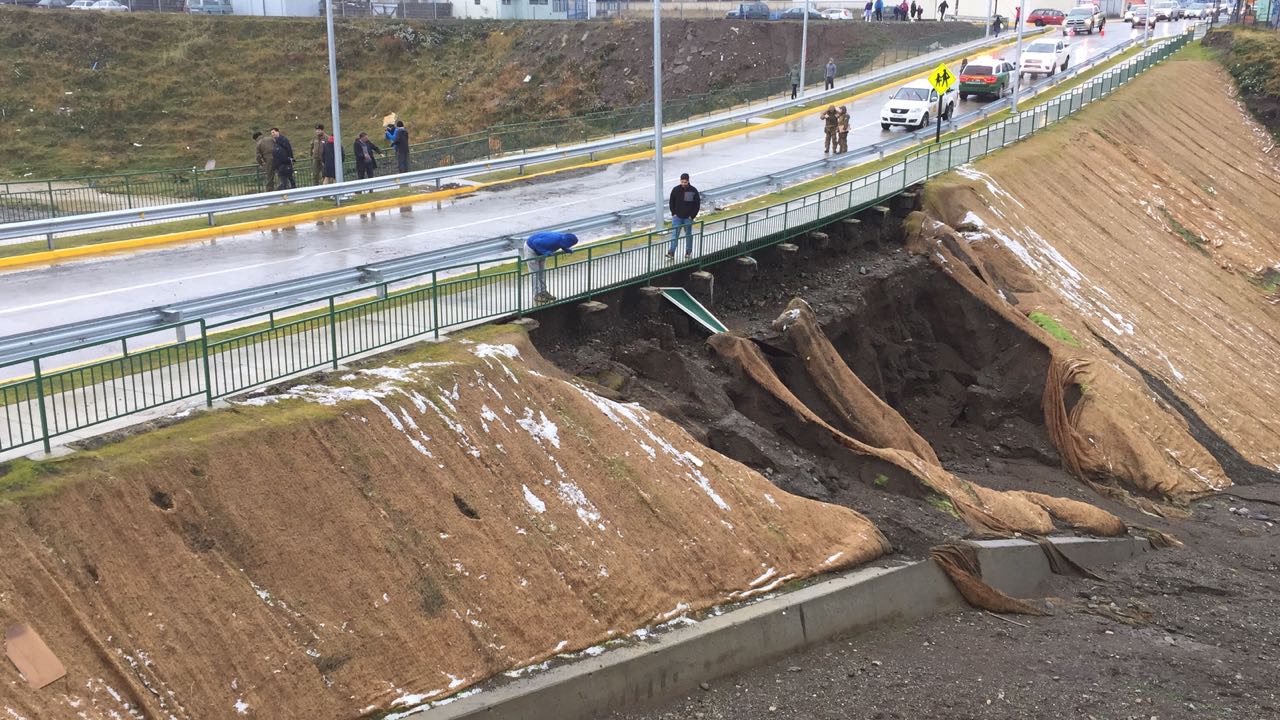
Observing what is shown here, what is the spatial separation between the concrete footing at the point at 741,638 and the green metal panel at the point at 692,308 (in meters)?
5.75

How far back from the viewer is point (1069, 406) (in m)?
22.1

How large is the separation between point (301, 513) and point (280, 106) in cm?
4145

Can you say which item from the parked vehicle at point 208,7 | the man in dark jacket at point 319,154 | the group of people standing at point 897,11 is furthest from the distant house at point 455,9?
the man in dark jacket at point 319,154

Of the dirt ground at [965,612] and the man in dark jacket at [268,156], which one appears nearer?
the dirt ground at [965,612]

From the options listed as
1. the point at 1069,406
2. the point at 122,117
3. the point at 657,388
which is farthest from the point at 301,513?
the point at 122,117

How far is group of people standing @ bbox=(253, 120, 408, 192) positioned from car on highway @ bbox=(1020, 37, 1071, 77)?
3238cm

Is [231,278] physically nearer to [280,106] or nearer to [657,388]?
[657,388]

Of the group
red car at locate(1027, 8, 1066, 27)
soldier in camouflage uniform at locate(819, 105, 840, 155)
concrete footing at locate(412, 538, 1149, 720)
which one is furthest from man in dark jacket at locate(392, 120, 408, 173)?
red car at locate(1027, 8, 1066, 27)

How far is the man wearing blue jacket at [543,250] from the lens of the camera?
1677 centimetres

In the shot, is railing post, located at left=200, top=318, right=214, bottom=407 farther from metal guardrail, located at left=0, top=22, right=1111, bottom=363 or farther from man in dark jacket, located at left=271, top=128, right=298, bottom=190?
man in dark jacket, located at left=271, top=128, right=298, bottom=190

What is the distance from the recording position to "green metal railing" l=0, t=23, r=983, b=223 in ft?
92.6

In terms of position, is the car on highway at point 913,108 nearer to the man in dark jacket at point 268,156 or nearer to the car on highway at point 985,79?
the car on highway at point 985,79

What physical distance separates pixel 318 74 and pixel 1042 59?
105 feet

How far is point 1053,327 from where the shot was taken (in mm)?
23953
